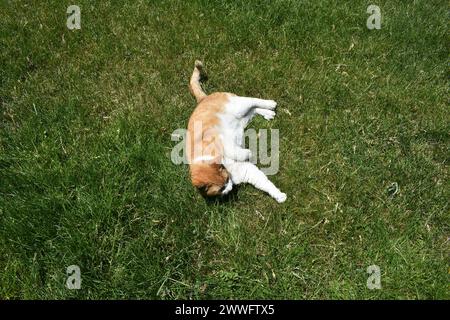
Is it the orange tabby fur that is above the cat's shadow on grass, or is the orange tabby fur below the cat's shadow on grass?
above

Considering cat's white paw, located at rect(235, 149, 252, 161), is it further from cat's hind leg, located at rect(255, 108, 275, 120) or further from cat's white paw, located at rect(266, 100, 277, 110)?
cat's white paw, located at rect(266, 100, 277, 110)

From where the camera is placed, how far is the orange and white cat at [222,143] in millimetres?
3893

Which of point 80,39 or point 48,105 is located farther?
point 80,39

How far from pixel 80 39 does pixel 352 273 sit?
4196 millimetres

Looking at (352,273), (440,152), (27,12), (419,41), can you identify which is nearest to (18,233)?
(352,273)

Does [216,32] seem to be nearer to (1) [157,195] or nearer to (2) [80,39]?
(2) [80,39]

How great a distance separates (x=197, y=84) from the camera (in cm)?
491

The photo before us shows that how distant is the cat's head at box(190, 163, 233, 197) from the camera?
3.86 m

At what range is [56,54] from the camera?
5.33 meters

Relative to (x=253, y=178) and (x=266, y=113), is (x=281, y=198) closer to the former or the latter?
(x=253, y=178)

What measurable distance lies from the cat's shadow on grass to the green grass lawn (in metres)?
0.02

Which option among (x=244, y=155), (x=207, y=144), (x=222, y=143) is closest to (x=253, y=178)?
(x=244, y=155)

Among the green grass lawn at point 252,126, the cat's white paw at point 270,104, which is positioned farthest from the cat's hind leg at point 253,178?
the cat's white paw at point 270,104

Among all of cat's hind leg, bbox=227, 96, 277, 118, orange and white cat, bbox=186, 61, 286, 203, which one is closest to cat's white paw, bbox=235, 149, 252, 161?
orange and white cat, bbox=186, 61, 286, 203
